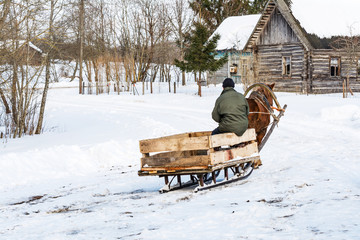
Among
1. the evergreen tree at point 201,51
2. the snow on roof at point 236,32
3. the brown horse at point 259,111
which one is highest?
the snow on roof at point 236,32

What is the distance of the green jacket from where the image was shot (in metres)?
8.52

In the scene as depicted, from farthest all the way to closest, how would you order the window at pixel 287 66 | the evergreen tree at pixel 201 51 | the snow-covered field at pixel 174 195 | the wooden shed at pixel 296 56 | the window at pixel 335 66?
the window at pixel 287 66, the window at pixel 335 66, the evergreen tree at pixel 201 51, the wooden shed at pixel 296 56, the snow-covered field at pixel 174 195

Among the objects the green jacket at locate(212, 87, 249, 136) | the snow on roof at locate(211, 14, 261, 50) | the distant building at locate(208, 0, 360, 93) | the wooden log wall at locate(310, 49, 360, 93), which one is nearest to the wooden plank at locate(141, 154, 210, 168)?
the green jacket at locate(212, 87, 249, 136)

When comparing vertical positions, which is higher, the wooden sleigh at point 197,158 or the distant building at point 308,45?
the distant building at point 308,45

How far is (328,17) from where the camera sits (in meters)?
34.5

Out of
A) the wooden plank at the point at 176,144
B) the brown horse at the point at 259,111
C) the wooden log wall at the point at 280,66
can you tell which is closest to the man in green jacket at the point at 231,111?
the wooden plank at the point at 176,144

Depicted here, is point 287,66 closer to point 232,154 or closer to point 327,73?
point 327,73

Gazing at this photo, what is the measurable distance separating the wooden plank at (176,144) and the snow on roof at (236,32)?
35526 millimetres

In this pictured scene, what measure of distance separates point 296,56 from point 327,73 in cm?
269

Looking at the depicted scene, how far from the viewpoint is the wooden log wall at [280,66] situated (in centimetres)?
3475

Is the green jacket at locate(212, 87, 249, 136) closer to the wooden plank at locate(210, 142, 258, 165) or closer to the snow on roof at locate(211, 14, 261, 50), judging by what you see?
the wooden plank at locate(210, 142, 258, 165)

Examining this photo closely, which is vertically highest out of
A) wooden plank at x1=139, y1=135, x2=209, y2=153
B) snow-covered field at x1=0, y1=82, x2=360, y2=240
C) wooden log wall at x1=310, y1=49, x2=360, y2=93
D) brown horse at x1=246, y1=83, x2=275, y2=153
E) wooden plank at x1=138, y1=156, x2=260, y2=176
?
wooden log wall at x1=310, y1=49, x2=360, y2=93

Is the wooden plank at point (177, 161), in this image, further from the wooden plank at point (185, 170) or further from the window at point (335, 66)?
the window at point (335, 66)

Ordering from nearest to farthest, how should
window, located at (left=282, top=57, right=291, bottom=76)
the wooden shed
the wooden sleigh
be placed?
the wooden sleigh < the wooden shed < window, located at (left=282, top=57, right=291, bottom=76)
